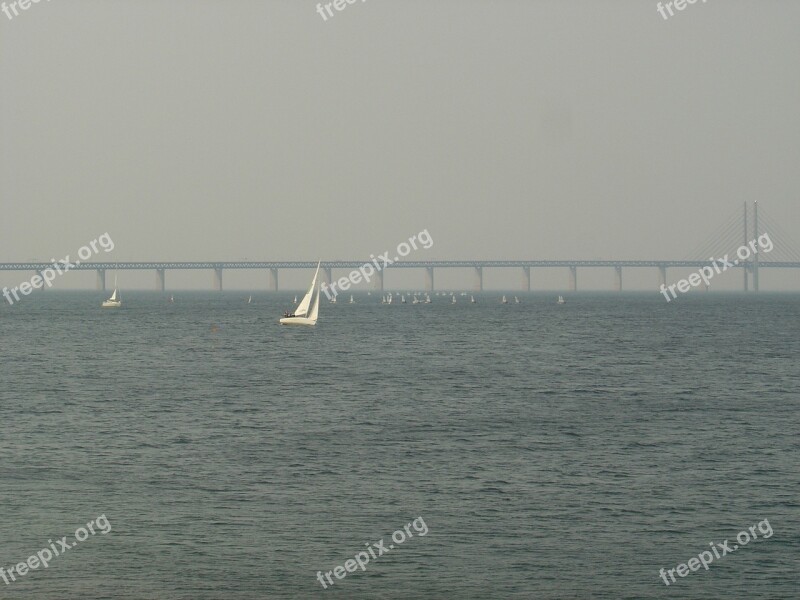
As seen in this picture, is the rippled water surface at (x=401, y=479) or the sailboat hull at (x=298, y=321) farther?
the sailboat hull at (x=298, y=321)

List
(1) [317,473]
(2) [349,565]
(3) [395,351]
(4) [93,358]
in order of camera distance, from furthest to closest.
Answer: (3) [395,351], (4) [93,358], (1) [317,473], (2) [349,565]

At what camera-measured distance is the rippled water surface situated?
25.8m

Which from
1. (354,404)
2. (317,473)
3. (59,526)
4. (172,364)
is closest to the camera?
(59,526)

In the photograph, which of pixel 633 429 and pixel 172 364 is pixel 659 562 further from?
pixel 172 364

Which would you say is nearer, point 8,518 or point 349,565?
point 349,565

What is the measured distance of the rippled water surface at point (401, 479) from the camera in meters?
25.8

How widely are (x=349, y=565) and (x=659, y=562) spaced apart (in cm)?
694

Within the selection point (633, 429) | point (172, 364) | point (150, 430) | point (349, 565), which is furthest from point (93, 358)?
point (349, 565)

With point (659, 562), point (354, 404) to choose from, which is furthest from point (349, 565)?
point (354, 404)

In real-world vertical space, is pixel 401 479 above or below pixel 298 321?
above

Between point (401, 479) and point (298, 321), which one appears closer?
point (401, 479)

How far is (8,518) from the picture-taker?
29969mm

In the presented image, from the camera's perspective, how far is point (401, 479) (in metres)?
35.3

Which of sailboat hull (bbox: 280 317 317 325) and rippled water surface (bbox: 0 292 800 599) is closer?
rippled water surface (bbox: 0 292 800 599)
